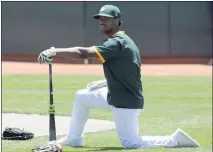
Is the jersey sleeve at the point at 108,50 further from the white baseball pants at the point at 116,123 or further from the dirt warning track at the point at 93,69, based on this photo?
the dirt warning track at the point at 93,69

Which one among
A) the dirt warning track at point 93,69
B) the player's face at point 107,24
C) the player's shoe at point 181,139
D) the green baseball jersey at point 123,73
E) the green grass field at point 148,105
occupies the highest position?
the player's face at point 107,24

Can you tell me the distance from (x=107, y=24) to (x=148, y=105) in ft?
22.5

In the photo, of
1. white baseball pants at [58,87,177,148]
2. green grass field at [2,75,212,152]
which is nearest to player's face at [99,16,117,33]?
white baseball pants at [58,87,177,148]

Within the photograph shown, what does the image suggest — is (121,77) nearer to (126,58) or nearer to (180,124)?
(126,58)

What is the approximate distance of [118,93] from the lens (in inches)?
299

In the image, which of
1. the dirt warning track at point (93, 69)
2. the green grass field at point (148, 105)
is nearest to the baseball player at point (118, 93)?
the green grass field at point (148, 105)

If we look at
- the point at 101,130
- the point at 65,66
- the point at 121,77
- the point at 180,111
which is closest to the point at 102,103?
the point at 121,77

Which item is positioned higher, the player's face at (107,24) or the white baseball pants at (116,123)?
the player's face at (107,24)

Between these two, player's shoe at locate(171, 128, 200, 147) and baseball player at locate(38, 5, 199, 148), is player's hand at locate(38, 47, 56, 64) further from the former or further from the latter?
player's shoe at locate(171, 128, 200, 147)

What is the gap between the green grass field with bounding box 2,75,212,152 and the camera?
8555 millimetres

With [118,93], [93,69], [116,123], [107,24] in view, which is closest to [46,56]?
[107,24]

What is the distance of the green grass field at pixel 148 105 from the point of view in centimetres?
855

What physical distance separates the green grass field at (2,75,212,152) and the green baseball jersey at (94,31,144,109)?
59 centimetres

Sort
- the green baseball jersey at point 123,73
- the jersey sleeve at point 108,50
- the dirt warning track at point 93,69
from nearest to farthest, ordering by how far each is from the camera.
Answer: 1. the jersey sleeve at point 108,50
2. the green baseball jersey at point 123,73
3. the dirt warning track at point 93,69
